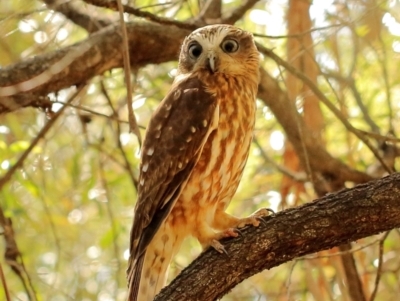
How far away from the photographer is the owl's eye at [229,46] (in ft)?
9.87

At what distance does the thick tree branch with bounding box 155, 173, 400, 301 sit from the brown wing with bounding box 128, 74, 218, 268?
45 cm

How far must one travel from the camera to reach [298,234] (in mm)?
2135

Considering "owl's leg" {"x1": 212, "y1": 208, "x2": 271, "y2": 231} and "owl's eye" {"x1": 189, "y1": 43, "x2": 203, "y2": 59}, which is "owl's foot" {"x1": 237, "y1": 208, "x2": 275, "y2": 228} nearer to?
"owl's leg" {"x1": 212, "y1": 208, "x2": 271, "y2": 231}

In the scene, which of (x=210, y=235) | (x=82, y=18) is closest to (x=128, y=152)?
(x=82, y=18)

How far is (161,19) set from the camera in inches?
113

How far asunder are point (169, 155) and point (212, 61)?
18.9 inches

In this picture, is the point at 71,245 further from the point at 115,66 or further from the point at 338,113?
the point at 338,113

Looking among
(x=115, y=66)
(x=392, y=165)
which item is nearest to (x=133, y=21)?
(x=115, y=66)

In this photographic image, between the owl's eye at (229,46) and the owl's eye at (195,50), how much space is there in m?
0.11

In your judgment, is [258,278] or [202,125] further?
[258,278]

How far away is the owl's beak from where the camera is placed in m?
2.89

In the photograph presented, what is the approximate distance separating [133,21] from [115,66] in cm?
25

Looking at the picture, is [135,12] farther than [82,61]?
No

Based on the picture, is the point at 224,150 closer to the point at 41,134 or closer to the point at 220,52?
the point at 220,52
